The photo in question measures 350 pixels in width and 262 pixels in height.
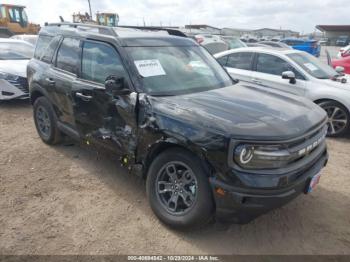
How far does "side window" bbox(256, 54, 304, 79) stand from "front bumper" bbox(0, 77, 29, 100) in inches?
216

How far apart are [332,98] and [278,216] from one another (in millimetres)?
3492

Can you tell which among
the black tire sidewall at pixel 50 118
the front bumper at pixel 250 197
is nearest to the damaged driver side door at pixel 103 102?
the black tire sidewall at pixel 50 118

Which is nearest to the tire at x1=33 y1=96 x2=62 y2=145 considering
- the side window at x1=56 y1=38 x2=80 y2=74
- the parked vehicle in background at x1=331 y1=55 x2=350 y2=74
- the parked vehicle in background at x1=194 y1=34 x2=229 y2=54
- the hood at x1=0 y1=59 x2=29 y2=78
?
the side window at x1=56 y1=38 x2=80 y2=74

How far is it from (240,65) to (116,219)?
199 inches

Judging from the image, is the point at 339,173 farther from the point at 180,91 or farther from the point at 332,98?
the point at 180,91

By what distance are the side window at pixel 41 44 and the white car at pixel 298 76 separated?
3466 mm

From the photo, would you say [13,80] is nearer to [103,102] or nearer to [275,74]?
[103,102]

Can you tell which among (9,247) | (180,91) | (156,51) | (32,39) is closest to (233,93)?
(180,91)

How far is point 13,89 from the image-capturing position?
734 centimetres

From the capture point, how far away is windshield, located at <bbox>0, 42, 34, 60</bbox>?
851 centimetres

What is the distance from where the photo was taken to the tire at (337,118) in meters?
5.89

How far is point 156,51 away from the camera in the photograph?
3697 mm

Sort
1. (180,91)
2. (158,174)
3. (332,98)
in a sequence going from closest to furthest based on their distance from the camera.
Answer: (158,174) → (180,91) → (332,98)

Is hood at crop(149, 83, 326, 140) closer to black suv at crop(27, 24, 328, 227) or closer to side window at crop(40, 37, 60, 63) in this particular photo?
black suv at crop(27, 24, 328, 227)
